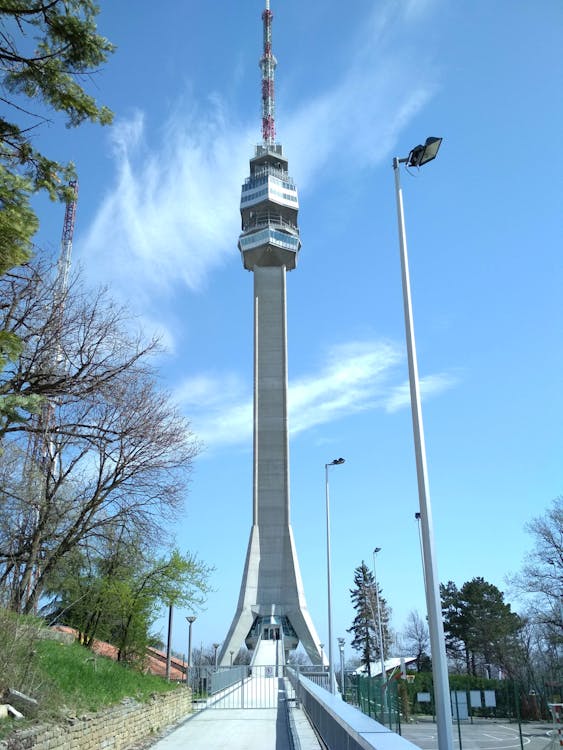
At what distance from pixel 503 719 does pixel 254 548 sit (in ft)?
107

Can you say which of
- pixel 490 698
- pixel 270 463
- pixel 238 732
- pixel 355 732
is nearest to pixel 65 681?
pixel 238 732

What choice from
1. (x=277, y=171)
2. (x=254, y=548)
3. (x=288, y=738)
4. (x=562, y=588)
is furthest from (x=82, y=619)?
(x=277, y=171)

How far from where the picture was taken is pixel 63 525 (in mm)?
17766

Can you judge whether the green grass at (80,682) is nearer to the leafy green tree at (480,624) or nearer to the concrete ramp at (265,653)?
the concrete ramp at (265,653)

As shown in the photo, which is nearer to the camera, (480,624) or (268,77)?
(480,624)

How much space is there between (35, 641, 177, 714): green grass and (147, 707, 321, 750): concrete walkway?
1.37 meters

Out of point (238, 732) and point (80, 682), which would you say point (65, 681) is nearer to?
point (80, 682)

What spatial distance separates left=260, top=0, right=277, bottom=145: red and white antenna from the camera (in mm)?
75000

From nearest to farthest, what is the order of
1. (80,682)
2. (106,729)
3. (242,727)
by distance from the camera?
(106,729) → (80,682) → (242,727)

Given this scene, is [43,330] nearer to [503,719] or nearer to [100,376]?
[100,376]

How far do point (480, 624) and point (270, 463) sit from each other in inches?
988

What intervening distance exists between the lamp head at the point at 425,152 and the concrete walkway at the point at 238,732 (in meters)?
10.3

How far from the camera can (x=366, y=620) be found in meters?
79.4

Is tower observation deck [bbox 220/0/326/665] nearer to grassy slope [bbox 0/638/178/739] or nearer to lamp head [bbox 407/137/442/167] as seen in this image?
grassy slope [bbox 0/638/178/739]
